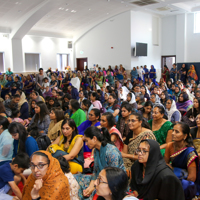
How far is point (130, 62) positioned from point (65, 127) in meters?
10.5

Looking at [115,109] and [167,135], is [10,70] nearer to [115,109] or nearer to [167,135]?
[115,109]

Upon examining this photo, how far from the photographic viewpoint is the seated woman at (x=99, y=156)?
6.86ft

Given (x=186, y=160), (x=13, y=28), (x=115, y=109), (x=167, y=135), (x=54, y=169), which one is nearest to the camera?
(x=54, y=169)

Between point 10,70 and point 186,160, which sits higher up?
point 10,70

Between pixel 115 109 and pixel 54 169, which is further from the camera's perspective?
pixel 115 109

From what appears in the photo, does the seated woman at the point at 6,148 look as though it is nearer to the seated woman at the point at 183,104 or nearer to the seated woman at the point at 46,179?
the seated woman at the point at 46,179

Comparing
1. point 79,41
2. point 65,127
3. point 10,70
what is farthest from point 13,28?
point 65,127

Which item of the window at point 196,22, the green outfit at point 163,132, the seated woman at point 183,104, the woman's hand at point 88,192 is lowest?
the woman's hand at point 88,192

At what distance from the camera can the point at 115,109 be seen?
4473 millimetres

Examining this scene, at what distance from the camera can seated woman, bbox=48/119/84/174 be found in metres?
2.56

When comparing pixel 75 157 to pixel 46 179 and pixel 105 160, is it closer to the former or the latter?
pixel 105 160

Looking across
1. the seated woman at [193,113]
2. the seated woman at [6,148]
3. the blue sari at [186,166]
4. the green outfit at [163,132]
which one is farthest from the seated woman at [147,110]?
the seated woman at [6,148]

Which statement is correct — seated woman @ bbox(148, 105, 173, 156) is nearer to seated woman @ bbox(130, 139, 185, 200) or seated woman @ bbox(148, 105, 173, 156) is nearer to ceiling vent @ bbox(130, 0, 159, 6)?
seated woman @ bbox(130, 139, 185, 200)

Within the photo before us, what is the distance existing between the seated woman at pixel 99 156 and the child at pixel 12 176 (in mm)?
586
